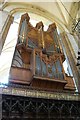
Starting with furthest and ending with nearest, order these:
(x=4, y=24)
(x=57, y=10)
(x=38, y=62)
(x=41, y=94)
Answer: (x=57, y=10) < (x=4, y=24) < (x=38, y=62) < (x=41, y=94)

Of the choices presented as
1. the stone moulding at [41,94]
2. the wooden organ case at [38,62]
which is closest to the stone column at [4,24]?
the wooden organ case at [38,62]

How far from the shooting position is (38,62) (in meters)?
6.58

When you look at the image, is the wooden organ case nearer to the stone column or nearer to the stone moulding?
the stone moulding

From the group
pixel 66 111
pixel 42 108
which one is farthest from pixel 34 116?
pixel 66 111

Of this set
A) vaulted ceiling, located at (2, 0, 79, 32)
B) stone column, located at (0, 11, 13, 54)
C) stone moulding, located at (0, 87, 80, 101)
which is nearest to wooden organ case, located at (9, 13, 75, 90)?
stone moulding, located at (0, 87, 80, 101)

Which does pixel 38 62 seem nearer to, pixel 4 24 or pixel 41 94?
pixel 41 94

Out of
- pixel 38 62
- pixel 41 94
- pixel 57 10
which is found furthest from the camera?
pixel 57 10

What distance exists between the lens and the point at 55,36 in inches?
331

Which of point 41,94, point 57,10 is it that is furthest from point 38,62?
point 57,10

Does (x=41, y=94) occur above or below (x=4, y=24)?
below

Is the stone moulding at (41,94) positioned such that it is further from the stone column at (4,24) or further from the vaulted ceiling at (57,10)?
the vaulted ceiling at (57,10)

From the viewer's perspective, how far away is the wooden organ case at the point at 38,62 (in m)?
6.30

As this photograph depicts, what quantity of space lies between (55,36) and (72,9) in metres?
2.68

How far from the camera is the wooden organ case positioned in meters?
6.30
